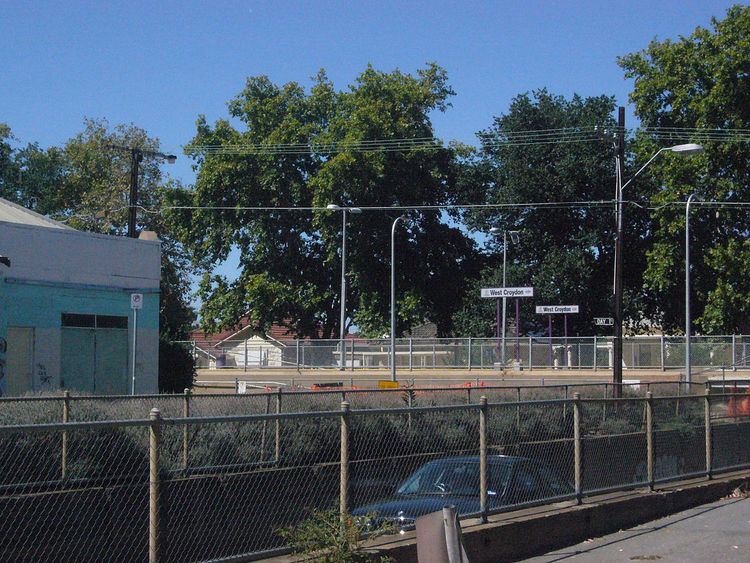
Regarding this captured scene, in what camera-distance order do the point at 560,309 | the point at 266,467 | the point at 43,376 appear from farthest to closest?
the point at 560,309
the point at 43,376
the point at 266,467

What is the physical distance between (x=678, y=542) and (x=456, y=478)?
2.74 metres

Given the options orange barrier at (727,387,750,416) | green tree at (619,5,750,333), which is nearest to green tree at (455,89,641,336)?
green tree at (619,5,750,333)

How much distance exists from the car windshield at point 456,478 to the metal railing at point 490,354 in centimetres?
3721

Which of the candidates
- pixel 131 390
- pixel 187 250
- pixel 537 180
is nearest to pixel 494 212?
pixel 537 180

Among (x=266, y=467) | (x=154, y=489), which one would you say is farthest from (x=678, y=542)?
(x=154, y=489)

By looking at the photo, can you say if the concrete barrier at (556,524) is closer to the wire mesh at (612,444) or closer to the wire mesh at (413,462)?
the wire mesh at (612,444)

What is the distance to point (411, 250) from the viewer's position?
5988 centimetres

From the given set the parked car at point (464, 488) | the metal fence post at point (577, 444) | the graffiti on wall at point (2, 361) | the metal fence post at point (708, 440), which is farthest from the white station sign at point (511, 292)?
the parked car at point (464, 488)

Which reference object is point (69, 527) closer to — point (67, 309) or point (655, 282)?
point (67, 309)

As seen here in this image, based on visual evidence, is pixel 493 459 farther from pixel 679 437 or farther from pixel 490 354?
pixel 490 354

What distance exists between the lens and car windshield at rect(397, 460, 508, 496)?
9.37 metres

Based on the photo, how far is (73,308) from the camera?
92.6ft

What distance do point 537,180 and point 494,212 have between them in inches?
133

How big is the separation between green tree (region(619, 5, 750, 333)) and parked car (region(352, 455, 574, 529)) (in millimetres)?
41124
